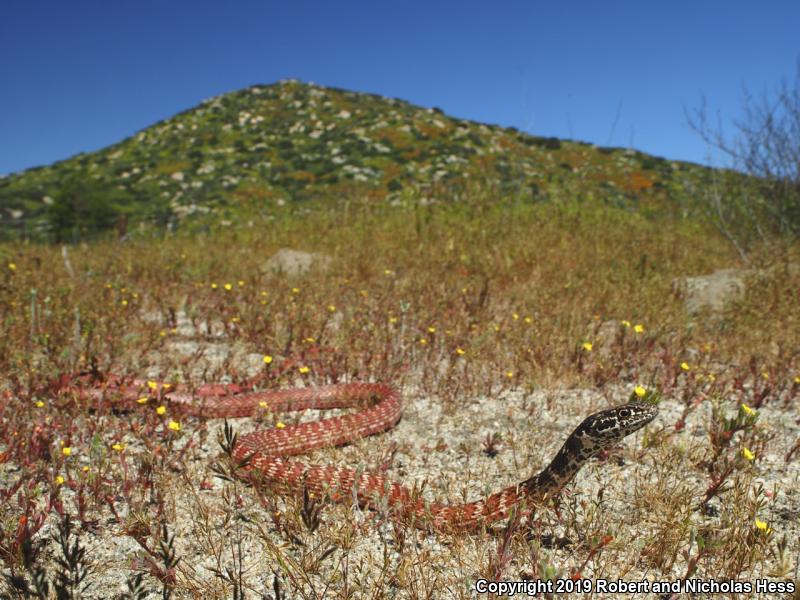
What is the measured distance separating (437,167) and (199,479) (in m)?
19.0

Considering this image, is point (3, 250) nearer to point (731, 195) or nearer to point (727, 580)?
point (727, 580)

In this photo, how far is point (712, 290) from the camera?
278 inches

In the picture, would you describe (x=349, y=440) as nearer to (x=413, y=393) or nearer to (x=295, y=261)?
(x=413, y=393)

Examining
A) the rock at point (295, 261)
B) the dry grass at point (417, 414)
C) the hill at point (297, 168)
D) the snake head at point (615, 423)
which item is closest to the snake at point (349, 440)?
the snake head at point (615, 423)

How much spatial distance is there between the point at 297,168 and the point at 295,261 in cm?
1512

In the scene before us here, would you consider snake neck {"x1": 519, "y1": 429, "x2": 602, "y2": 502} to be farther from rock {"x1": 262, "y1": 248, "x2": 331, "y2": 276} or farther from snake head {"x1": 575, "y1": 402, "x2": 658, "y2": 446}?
rock {"x1": 262, "y1": 248, "x2": 331, "y2": 276}

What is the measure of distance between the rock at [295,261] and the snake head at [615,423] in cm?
632

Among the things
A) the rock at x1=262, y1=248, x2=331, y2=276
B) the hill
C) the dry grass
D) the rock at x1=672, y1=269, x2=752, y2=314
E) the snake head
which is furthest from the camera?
the hill

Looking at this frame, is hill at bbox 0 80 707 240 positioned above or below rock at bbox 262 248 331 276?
above

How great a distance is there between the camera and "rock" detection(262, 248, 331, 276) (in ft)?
27.7

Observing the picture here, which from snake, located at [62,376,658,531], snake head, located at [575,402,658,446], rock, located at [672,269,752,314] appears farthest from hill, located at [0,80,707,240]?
snake head, located at [575,402,658,446]

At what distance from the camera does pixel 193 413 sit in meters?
3.93

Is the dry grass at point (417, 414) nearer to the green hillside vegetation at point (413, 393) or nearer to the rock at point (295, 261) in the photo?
the green hillside vegetation at point (413, 393)

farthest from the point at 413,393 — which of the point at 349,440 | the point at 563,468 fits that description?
the point at 563,468
